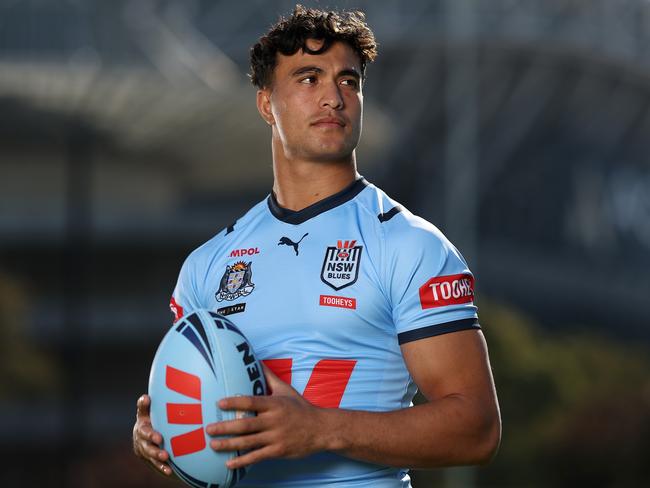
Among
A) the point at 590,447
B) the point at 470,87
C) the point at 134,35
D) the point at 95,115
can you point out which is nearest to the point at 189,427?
the point at 590,447

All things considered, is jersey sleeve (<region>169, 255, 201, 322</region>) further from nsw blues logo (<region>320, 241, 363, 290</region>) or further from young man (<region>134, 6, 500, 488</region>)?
nsw blues logo (<region>320, 241, 363, 290</region>)

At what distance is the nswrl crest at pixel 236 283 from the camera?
4.75 m

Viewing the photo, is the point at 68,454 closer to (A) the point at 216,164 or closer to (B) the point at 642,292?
(A) the point at 216,164

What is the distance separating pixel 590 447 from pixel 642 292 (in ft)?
147

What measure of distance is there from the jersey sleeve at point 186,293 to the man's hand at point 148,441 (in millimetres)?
613

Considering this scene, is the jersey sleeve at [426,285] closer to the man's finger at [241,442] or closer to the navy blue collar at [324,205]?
the navy blue collar at [324,205]

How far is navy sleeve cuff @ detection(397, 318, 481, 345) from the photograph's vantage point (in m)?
4.31

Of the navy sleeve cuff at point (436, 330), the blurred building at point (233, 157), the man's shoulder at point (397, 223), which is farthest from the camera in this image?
the blurred building at point (233, 157)

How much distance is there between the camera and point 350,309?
4445 millimetres

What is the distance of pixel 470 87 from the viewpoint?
64.2m

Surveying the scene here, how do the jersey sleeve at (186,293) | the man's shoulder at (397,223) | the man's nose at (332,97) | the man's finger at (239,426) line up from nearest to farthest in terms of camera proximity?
1. the man's finger at (239,426)
2. the man's shoulder at (397,223)
3. the man's nose at (332,97)
4. the jersey sleeve at (186,293)

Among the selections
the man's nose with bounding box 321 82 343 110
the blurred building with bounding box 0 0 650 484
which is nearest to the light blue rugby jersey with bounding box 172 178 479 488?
the man's nose with bounding box 321 82 343 110

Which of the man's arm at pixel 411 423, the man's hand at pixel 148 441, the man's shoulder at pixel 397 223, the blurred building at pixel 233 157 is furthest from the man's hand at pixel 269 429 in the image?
the blurred building at pixel 233 157

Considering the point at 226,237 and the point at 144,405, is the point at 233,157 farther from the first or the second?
the point at 144,405
